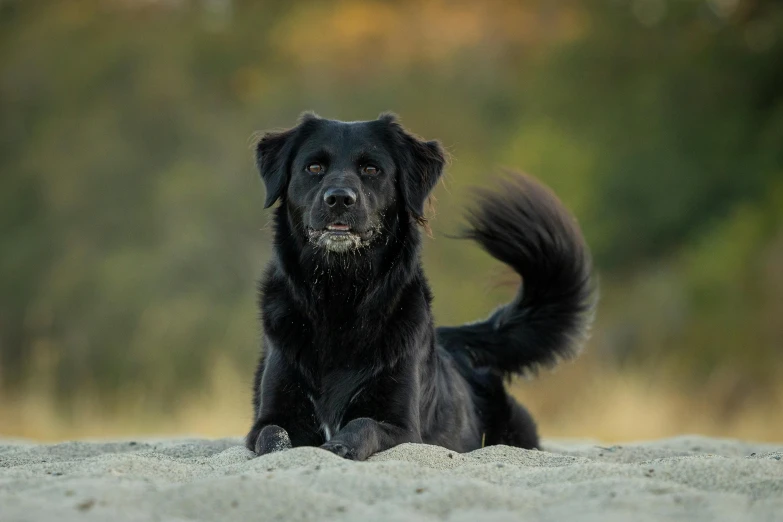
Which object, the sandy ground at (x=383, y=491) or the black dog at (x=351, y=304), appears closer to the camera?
the sandy ground at (x=383, y=491)

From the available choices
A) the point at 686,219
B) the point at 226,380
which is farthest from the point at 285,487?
the point at 686,219

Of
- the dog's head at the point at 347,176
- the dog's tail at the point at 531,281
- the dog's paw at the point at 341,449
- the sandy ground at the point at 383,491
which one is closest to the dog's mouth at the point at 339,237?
the dog's head at the point at 347,176

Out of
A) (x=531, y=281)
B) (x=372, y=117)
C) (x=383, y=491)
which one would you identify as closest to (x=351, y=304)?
(x=383, y=491)

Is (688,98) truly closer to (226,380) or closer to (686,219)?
(686,219)

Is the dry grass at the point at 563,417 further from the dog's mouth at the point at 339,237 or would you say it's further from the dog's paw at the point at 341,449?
the dog's paw at the point at 341,449

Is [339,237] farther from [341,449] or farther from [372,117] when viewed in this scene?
[372,117]

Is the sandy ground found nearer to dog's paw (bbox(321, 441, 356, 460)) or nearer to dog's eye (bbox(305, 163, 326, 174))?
dog's paw (bbox(321, 441, 356, 460))

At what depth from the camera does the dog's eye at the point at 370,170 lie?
5621 mm

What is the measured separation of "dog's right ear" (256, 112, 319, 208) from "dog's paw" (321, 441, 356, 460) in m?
1.70

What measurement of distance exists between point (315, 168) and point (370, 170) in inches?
11.7

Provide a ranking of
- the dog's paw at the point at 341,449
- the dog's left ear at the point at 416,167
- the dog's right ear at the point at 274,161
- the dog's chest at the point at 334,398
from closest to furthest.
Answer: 1. the dog's paw at the point at 341,449
2. the dog's chest at the point at 334,398
3. the dog's left ear at the point at 416,167
4. the dog's right ear at the point at 274,161

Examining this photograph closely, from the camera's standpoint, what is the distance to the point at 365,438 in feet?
15.4

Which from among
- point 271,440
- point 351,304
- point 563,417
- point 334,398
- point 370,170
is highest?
point 563,417

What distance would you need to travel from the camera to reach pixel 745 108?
24.3 meters
